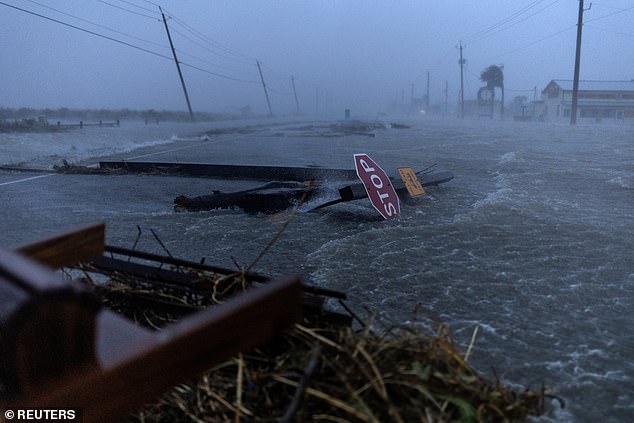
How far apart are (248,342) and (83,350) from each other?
421 millimetres

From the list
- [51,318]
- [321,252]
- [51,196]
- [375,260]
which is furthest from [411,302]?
[51,196]

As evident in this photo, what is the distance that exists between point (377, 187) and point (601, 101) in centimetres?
8391

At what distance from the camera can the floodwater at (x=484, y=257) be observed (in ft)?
11.5

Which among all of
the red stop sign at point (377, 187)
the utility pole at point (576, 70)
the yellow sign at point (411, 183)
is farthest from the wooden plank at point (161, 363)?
the utility pole at point (576, 70)

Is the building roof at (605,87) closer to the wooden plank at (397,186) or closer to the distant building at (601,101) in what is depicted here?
the distant building at (601,101)

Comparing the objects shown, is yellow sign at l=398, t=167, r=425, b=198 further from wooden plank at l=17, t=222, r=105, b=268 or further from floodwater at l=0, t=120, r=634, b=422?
wooden plank at l=17, t=222, r=105, b=268

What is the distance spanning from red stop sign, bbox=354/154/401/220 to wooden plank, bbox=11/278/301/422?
5.88 meters

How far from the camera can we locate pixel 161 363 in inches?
49.6

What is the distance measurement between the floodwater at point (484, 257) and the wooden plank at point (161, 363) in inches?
41.4

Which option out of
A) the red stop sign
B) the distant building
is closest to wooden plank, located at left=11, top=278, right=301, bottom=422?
the red stop sign

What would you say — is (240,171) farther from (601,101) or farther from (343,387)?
(601,101)

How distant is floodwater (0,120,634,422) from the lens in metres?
3.51

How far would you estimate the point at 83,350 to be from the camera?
1270mm

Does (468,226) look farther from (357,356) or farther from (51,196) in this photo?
(51,196)
